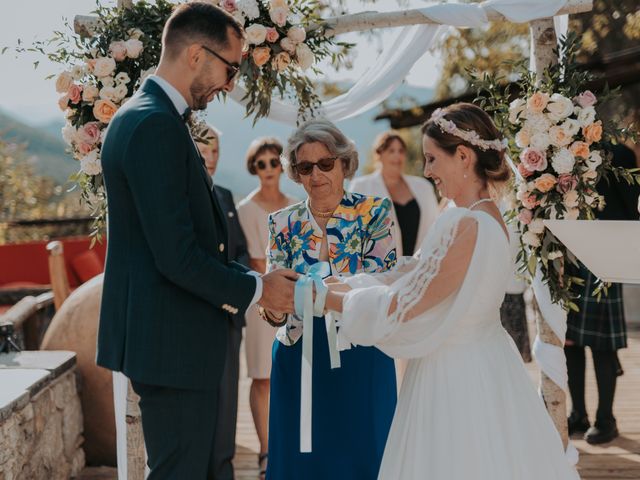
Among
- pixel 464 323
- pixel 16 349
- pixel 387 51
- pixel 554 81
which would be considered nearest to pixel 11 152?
pixel 16 349

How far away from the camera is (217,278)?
2.67 meters

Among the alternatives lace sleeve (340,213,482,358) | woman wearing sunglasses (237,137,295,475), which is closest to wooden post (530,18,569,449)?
woman wearing sunglasses (237,137,295,475)

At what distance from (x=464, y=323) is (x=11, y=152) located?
11.7m

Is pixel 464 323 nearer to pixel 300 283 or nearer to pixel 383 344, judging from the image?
pixel 383 344

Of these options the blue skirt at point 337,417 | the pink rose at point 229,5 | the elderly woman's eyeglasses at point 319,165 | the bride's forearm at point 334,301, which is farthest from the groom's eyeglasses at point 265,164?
the bride's forearm at point 334,301

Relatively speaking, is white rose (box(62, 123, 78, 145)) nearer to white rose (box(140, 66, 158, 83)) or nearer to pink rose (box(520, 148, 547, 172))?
white rose (box(140, 66, 158, 83))

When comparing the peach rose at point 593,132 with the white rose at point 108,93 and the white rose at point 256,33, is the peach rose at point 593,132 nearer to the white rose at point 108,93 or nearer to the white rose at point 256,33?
the white rose at point 256,33

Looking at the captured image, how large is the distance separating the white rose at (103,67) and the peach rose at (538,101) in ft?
6.33

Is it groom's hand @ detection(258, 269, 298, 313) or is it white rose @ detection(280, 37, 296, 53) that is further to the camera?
white rose @ detection(280, 37, 296, 53)

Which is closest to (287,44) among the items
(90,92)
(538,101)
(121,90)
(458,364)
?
(121,90)

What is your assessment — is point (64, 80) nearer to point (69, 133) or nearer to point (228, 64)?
point (69, 133)

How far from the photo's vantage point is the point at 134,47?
152 inches

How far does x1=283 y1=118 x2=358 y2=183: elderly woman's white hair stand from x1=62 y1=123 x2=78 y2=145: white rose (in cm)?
101

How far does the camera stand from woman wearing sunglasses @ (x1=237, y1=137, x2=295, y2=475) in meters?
5.19
